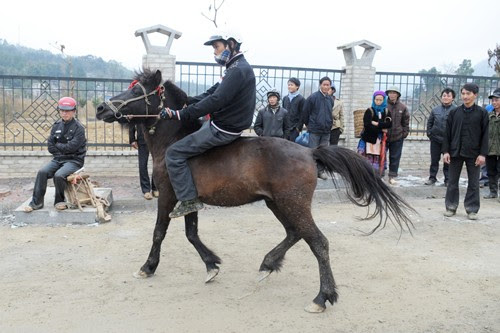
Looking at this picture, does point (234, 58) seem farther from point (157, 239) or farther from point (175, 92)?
point (157, 239)

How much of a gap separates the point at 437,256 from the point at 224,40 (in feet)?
11.8

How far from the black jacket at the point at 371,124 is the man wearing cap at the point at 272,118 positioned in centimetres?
175

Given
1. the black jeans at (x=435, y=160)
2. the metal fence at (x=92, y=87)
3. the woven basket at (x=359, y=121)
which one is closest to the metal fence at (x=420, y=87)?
the metal fence at (x=92, y=87)

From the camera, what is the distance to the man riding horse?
4.35 m

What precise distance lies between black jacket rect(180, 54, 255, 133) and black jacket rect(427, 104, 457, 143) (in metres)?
6.72

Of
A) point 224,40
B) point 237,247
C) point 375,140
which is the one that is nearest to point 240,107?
point 224,40

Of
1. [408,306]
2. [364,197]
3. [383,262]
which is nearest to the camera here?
[408,306]

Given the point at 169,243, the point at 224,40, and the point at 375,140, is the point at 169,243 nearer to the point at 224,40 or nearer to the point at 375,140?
the point at 224,40

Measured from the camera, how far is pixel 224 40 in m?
4.34

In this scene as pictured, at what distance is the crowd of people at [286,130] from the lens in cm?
440

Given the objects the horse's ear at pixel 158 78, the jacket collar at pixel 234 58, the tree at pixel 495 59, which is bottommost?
the horse's ear at pixel 158 78

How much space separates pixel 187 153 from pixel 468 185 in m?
5.22

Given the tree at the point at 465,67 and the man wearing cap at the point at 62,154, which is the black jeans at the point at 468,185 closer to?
the man wearing cap at the point at 62,154

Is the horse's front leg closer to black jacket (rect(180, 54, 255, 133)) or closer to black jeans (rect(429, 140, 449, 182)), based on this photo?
black jacket (rect(180, 54, 255, 133))
